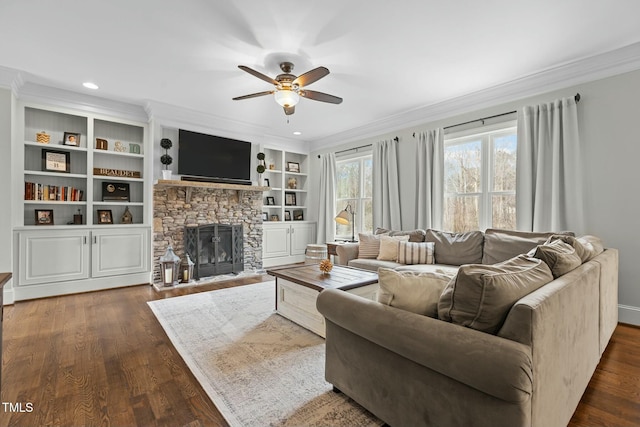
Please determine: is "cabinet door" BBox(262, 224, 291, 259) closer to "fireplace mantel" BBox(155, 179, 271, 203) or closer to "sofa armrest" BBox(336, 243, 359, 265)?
"fireplace mantel" BBox(155, 179, 271, 203)

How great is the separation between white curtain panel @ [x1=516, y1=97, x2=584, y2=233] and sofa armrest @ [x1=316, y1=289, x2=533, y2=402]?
2984 mm

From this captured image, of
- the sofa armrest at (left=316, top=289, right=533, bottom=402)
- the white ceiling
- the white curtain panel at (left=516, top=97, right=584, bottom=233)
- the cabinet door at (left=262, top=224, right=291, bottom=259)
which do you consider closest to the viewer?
the sofa armrest at (left=316, top=289, right=533, bottom=402)

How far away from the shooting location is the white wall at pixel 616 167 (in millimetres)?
2932

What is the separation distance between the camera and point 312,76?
2826 millimetres

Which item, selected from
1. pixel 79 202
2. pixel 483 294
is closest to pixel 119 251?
pixel 79 202

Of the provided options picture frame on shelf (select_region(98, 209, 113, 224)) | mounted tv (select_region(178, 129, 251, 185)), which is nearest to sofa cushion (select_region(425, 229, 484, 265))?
mounted tv (select_region(178, 129, 251, 185))

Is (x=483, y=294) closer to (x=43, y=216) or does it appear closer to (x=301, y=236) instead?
(x=43, y=216)

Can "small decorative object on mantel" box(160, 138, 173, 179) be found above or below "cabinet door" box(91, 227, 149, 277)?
above

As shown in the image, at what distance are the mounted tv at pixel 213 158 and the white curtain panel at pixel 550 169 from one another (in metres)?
4.27

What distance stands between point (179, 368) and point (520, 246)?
3.37m

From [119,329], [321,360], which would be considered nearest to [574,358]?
[321,360]

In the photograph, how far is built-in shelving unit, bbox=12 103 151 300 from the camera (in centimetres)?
380

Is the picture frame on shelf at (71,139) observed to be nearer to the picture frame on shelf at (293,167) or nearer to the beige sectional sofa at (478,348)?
the picture frame on shelf at (293,167)

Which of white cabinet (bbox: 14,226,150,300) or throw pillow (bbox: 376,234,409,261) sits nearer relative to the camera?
white cabinet (bbox: 14,226,150,300)
